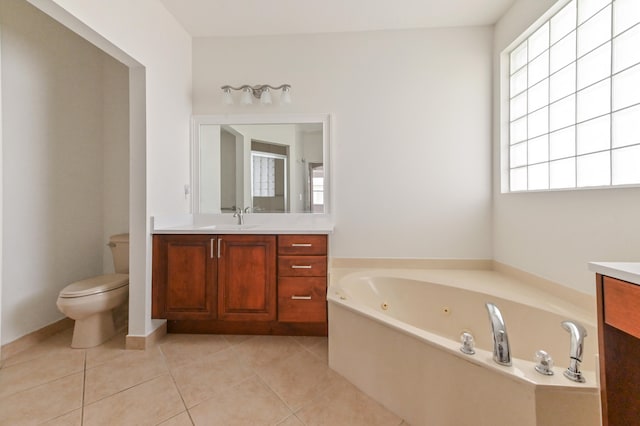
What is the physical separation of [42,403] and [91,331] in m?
0.58

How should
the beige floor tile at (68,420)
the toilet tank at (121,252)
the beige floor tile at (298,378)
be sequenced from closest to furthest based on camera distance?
the beige floor tile at (68,420), the beige floor tile at (298,378), the toilet tank at (121,252)

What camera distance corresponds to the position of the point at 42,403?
1335mm

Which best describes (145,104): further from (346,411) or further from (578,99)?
(578,99)

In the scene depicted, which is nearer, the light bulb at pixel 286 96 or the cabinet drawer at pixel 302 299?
the cabinet drawer at pixel 302 299

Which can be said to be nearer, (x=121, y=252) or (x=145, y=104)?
(x=145, y=104)

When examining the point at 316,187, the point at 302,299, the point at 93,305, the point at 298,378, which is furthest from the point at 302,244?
the point at 93,305

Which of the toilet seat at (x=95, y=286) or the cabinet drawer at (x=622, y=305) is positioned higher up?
the cabinet drawer at (x=622, y=305)

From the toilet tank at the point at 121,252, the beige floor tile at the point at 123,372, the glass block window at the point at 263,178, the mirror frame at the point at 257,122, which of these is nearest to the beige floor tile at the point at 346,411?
the beige floor tile at the point at 123,372

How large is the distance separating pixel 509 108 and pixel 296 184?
72.7 inches

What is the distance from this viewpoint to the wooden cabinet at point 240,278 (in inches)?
74.9

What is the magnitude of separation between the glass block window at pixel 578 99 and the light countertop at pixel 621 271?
0.88 meters

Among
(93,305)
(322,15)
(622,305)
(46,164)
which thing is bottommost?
(93,305)

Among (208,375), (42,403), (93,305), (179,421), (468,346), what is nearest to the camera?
(468,346)

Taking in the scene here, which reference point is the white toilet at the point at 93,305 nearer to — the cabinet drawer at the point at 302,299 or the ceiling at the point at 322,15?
the cabinet drawer at the point at 302,299
